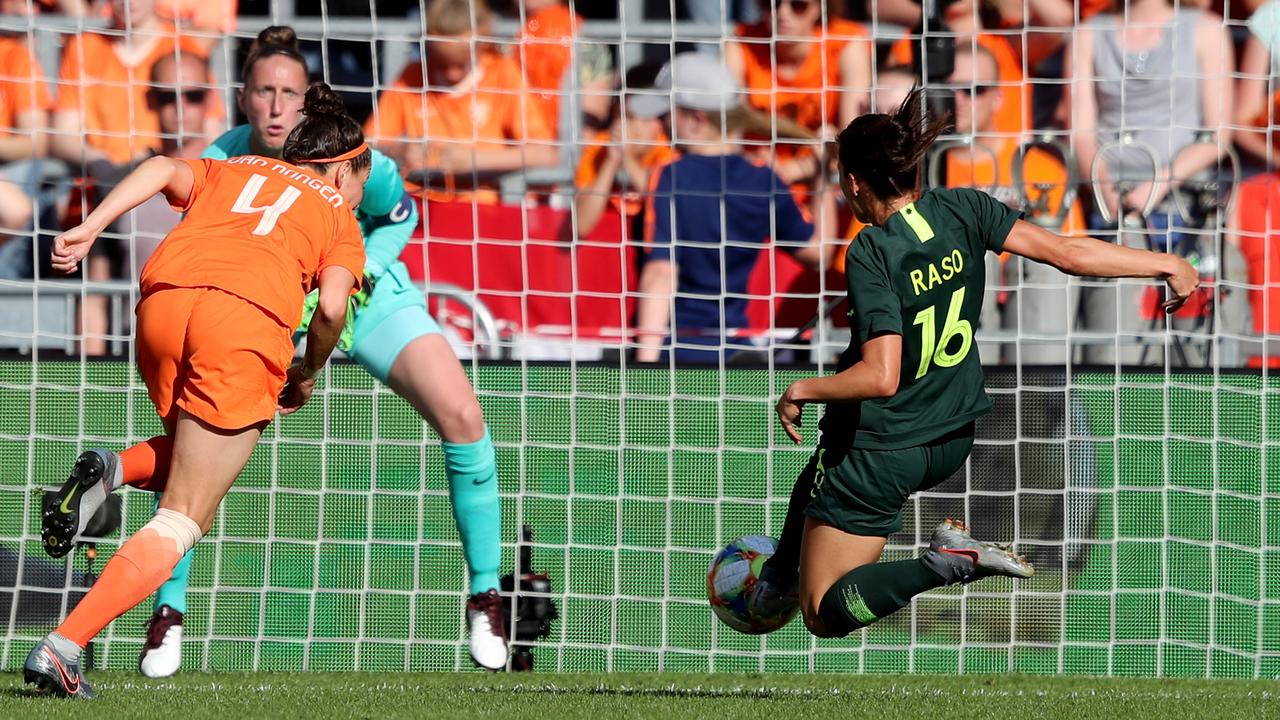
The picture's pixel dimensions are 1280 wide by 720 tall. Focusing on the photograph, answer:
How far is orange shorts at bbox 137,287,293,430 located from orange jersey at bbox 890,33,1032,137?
4086 mm

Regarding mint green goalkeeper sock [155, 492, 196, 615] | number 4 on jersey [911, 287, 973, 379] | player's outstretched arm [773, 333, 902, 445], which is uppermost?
number 4 on jersey [911, 287, 973, 379]

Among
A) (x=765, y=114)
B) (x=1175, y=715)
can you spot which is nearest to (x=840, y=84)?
(x=765, y=114)

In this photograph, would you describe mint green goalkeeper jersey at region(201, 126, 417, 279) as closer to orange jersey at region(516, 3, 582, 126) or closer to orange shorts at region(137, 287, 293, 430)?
orange shorts at region(137, 287, 293, 430)

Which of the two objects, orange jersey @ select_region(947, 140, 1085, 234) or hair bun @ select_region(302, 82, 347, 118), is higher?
orange jersey @ select_region(947, 140, 1085, 234)

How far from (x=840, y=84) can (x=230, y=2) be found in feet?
10.8

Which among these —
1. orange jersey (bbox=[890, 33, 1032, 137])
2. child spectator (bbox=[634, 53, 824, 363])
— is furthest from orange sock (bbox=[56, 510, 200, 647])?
orange jersey (bbox=[890, 33, 1032, 137])

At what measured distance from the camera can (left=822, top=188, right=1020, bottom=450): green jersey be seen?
4.21 metres

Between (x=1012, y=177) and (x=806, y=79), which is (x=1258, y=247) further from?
(x=806, y=79)

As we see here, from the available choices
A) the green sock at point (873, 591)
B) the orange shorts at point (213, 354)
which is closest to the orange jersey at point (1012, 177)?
the green sock at point (873, 591)

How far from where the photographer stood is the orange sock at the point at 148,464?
14.2ft

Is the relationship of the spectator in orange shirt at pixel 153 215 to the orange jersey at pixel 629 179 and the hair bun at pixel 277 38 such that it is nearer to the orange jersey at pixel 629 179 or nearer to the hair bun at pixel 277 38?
the orange jersey at pixel 629 179

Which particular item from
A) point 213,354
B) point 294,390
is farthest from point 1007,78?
point 213,354

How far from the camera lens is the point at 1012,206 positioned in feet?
23.2

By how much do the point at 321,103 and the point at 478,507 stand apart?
140 centimetres
